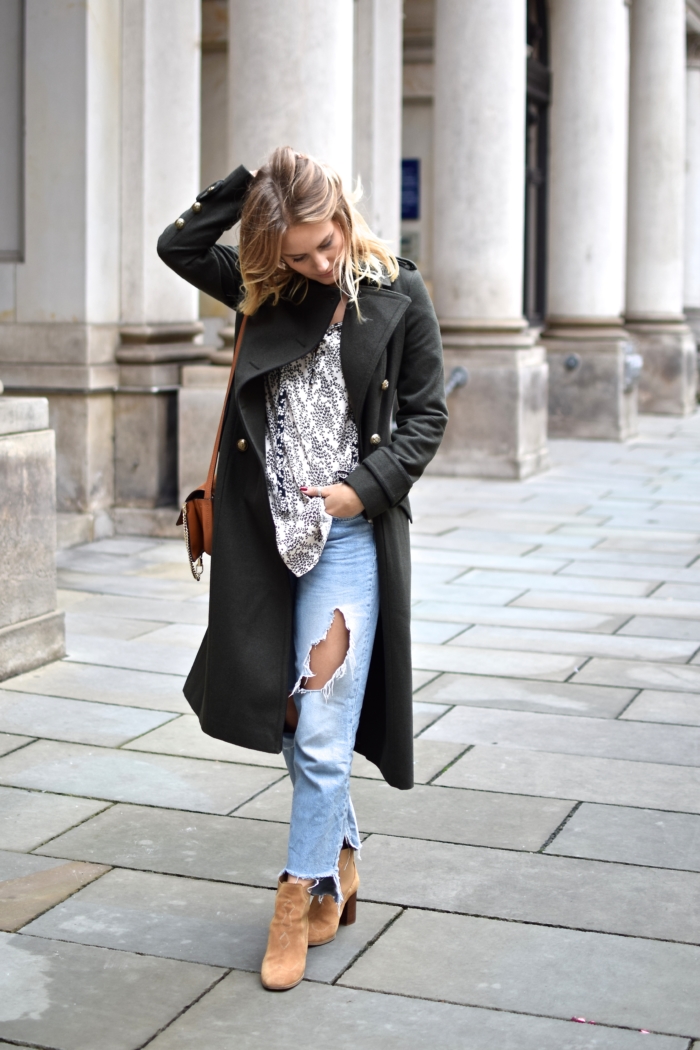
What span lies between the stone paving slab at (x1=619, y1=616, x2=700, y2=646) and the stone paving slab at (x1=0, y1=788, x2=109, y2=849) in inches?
116

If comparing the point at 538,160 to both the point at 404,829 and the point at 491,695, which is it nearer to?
the point at 491,695

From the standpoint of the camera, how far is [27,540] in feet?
17.8

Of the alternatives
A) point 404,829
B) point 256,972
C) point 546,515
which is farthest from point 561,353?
point 256,972

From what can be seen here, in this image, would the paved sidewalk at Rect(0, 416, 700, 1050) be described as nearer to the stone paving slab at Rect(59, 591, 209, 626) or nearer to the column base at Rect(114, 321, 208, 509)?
the stone paving slab at Rect(59, 591, 209, 626)

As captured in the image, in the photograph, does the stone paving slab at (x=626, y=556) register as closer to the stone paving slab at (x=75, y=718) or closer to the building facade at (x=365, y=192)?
the building facade at (x=365, y=192)

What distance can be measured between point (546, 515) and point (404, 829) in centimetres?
590

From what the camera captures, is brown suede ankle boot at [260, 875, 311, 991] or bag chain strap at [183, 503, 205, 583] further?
bag chain strap at [183, 503, 205, 583]

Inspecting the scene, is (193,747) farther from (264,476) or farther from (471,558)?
(471,558)

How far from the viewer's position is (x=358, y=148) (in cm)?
1127

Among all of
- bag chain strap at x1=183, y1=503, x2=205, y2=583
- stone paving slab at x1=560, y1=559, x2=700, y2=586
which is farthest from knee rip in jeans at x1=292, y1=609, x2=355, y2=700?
stone paving slab at x1=560, y1=559, x2=700, y2=586

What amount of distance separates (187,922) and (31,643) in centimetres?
238

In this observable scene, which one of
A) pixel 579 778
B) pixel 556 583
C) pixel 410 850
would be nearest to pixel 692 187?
pixel 556 583

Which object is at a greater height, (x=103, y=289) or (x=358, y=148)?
(x=358, y=148)

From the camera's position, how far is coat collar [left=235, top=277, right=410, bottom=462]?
2947 mm
